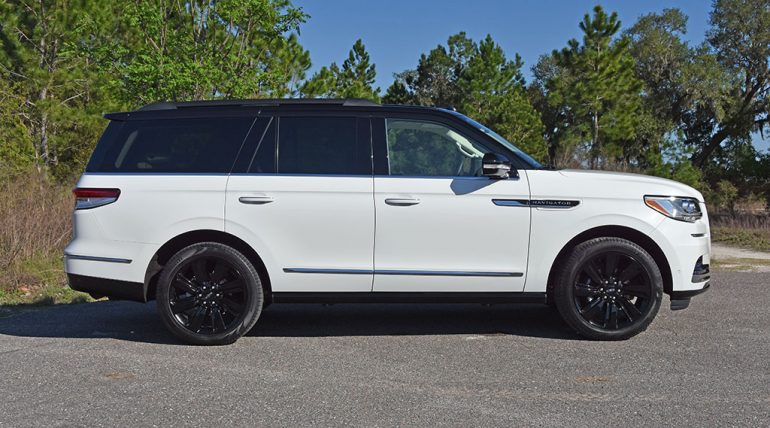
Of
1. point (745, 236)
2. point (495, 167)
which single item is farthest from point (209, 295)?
point (745, 236)

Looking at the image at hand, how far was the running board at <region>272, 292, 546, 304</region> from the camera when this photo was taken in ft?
20.2

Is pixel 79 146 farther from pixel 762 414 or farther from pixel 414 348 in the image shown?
pixel 762 414

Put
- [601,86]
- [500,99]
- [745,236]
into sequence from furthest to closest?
1. [500,99]
2. [601,86]
3. [745,236]

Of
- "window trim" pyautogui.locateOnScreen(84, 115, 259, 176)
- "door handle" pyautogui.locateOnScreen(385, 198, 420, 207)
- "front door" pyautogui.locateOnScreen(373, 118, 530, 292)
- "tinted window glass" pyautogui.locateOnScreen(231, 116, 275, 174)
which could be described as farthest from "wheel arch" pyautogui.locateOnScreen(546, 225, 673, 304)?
"window trim" pyautogui.locateOnScreen(84, 115, 259, 176)

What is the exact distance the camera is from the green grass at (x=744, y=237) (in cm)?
1948

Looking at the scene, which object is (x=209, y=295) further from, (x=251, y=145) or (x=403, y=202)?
(x=403, y=202)

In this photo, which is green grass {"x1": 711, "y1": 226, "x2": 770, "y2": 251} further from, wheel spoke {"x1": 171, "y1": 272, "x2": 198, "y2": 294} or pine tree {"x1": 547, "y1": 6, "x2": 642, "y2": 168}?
pine tree {"x1": 547, "y1": 6, "x2": 642, "y2": 168}

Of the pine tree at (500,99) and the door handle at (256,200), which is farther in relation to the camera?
the pine tree at (500,99)

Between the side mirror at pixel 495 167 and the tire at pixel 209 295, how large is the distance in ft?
6.47

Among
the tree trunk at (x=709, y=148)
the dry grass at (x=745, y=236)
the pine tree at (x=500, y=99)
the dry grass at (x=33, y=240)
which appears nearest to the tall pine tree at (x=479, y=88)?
the pine tree at (x=500, y=99)

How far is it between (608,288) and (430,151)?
1.77m

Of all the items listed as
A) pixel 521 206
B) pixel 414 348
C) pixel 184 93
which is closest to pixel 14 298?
pixel 414 348

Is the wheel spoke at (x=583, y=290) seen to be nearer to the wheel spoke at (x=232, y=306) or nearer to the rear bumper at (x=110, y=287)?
the wheel spoke at (x=232, y=306)

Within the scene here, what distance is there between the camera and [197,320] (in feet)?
20.3
